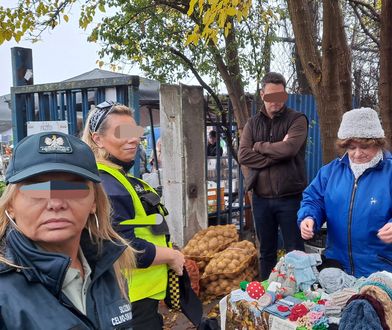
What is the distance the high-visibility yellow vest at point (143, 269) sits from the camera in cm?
192

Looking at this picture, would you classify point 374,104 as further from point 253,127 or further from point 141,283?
point 141,283

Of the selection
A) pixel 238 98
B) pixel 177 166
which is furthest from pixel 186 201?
pixel 238 98

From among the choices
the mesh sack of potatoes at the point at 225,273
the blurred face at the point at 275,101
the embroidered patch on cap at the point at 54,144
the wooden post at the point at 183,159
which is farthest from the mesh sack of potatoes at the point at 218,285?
the embroidered patch on cap at the point at 54,144

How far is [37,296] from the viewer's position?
1.05 meters

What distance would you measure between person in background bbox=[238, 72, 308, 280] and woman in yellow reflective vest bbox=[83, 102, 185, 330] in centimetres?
160

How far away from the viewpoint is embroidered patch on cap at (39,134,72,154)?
113cm

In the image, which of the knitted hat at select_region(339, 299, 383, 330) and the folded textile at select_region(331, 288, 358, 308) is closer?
the knitted hat at select_region(339, 299, 383, 330)

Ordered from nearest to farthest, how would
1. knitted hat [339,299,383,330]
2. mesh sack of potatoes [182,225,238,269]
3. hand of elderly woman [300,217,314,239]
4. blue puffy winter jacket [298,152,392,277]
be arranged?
1. knitted hat [339,299,383,330]
2. blue puffy winter jacket [298,152,392,277]
3. hand of elderly woman [300,217,314,239]
4. mesh sack of potatoes [182,225,238,269]

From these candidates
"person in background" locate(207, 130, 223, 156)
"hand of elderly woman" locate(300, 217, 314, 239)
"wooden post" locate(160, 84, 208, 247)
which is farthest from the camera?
"person in background" locate(207, 130, 223, 156)

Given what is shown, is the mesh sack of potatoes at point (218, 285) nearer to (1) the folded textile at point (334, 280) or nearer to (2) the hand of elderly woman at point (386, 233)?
(1) the folded textile at point (334, 280)

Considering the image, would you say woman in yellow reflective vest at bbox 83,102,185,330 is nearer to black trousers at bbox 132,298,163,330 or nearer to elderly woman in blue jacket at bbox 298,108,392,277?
black trousers at bbox 132,298,163,330

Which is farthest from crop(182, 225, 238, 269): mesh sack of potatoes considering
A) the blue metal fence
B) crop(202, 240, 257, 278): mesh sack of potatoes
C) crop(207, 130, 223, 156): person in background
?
crop(207, 130, 223, 156): person in background

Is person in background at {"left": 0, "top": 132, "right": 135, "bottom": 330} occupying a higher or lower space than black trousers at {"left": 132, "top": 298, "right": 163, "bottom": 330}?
higher

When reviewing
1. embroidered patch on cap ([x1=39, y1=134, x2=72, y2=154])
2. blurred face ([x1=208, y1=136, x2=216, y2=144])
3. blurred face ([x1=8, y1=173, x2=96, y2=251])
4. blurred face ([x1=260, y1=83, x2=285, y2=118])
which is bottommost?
blurred face ([x1=8, y1=173, x2=96, y2=251])
